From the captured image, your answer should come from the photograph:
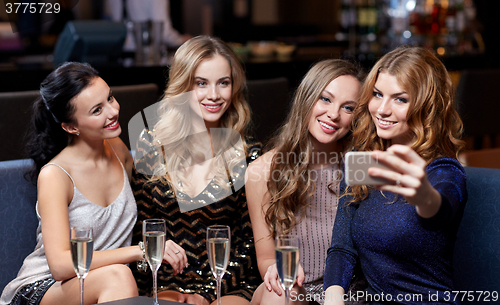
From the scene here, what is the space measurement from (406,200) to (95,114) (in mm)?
1080

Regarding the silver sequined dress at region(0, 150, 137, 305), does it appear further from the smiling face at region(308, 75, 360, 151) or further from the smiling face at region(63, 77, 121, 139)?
the smiling face at region(308, 75, 360, 151)

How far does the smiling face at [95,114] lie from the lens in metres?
1.88

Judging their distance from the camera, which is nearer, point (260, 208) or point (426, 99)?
point (426, 99)

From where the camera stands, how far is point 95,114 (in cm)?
188

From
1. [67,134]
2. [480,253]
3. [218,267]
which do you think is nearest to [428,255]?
[480,253]

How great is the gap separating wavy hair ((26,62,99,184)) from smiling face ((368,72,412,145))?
100cm

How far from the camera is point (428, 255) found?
5.23 feet

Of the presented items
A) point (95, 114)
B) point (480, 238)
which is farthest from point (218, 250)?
point (480, 238)

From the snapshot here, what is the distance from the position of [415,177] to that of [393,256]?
1.87 ft

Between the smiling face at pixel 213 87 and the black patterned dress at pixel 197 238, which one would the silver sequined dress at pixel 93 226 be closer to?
the black patterned dress at pixel 197 238

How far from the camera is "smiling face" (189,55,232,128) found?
6.93 ft

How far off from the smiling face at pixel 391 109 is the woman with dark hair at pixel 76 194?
764mm

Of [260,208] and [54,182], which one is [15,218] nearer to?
[54,182]

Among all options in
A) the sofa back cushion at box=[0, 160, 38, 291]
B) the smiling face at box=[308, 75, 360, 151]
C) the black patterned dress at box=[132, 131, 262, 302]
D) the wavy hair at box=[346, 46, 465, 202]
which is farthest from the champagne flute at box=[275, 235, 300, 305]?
the sofa back cushion at box=[0, 160, 38, 291]
